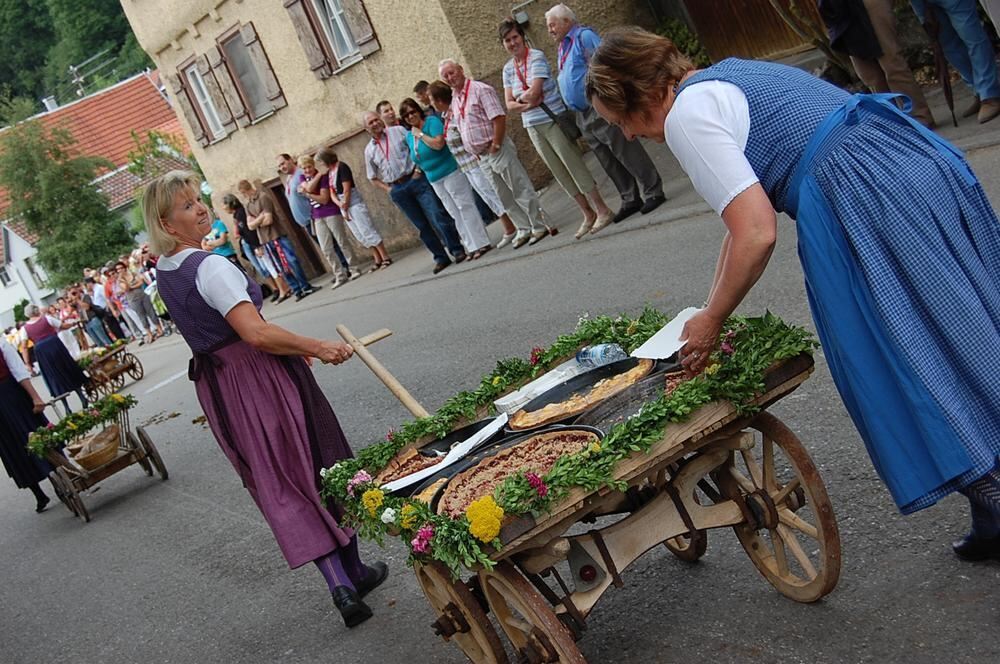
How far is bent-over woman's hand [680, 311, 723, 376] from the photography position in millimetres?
3621

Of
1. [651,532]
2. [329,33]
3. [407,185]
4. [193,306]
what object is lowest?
[651,532]

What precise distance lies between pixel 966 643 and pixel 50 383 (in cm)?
1609

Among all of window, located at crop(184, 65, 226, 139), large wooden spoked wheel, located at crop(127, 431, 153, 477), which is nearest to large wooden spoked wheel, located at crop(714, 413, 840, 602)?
large wooden spoked wheel, located at crop(127, 431, 153, 477)

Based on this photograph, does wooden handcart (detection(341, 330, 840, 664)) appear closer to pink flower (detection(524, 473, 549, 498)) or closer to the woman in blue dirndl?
pink flower (detection(524, 473, 549, 498))

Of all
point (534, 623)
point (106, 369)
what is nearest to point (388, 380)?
point (534, 623)

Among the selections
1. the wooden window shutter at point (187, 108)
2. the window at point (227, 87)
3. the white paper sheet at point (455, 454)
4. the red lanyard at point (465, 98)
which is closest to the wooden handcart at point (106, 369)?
the window at point (227, 87)

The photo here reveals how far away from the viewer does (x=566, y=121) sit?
1319 cm

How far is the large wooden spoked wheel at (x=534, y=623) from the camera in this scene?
371 centimetres

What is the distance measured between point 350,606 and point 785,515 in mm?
2431

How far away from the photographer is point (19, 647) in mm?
7871

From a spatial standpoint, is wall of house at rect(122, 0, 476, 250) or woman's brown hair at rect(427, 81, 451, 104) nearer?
woman's brown hair at rect(427, 81, 451, 104)

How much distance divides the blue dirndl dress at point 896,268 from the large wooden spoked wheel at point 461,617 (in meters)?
1.45

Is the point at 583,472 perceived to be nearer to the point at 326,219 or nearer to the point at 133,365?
the point at 326,219

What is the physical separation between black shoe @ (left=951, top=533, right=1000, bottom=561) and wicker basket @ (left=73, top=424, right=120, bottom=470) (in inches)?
336
